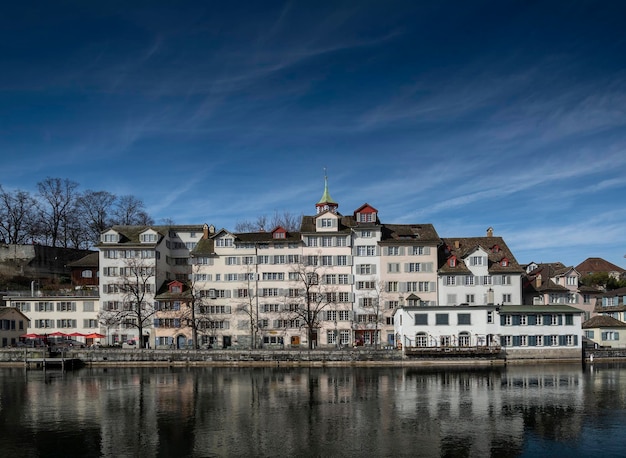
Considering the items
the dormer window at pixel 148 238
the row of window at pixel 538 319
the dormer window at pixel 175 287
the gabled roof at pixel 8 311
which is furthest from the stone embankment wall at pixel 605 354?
the gabled roof at pixel 8 311

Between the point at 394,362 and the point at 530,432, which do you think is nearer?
the point at 530,432

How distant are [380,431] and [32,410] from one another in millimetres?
25660

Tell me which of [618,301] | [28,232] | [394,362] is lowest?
[394,362]

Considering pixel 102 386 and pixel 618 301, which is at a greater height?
pixel 618 301

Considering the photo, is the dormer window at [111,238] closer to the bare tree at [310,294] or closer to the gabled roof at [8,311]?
the gabled roof at [8,311]

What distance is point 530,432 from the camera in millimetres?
37906

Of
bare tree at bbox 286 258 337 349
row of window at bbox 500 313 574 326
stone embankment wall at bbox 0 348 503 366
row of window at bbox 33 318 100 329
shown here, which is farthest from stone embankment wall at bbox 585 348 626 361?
row of window at bbox 33 318 100 329

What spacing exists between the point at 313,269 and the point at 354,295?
6.82 m

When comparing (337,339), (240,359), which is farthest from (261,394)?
(337,339)

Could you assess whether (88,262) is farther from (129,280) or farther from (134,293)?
(134,293)

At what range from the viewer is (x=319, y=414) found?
4391 centimetres

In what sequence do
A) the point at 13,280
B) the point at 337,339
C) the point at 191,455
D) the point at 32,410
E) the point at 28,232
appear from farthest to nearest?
the point at 28,232, the point at 13,280, the point at 337,339, the point at 32,410, the point at 191,455

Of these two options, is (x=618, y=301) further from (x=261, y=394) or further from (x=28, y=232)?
(x=28, y=232)

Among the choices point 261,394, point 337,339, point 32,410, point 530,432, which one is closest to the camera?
point 530,432
